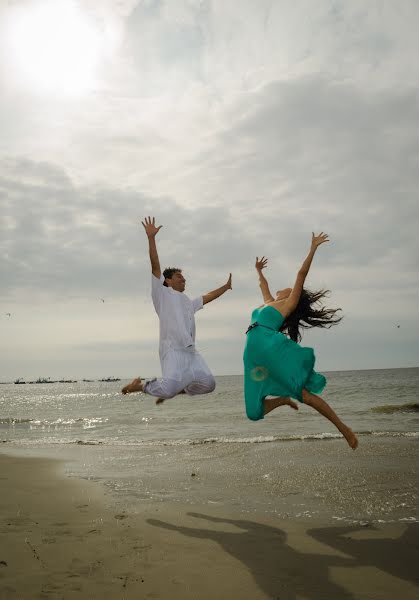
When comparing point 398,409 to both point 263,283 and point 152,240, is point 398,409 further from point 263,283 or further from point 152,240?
point 152,240

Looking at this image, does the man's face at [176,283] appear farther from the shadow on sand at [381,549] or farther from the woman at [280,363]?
the shadow on sand at [381,549]

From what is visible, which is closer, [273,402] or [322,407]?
[322,407]

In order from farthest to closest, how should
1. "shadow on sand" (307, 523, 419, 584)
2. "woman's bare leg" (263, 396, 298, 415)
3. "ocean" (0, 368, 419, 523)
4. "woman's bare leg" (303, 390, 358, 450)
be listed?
"woman's bare leg" (263, 396, 298, 415)
"ocean" (0, 368, 419, 523)
"woman's bare leg" (303, 390, 358, 450)
"shadow on sand" (307, 523, 419, 584)

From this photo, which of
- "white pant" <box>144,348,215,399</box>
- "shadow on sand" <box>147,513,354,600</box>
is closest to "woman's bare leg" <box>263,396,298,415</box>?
"white pant" <box>144,348,215,399</box>

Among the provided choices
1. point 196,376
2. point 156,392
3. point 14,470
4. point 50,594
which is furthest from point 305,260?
point 14,470

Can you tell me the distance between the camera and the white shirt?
Result: 6230 millimetres

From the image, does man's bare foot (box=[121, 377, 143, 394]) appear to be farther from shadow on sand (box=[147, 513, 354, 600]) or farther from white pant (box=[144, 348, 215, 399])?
shadow on sand (box=[147, 513, 354, 600])

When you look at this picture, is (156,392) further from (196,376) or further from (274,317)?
(274,317)

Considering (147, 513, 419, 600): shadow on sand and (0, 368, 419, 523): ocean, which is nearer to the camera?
(147, 513, 419, 600): shadow on sand

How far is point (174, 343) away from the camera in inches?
247

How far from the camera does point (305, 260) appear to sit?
5.62m

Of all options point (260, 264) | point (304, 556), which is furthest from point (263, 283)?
point (304, 556)

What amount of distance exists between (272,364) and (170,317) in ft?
4.89

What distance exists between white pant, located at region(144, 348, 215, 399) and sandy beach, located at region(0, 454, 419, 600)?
4.45ft
